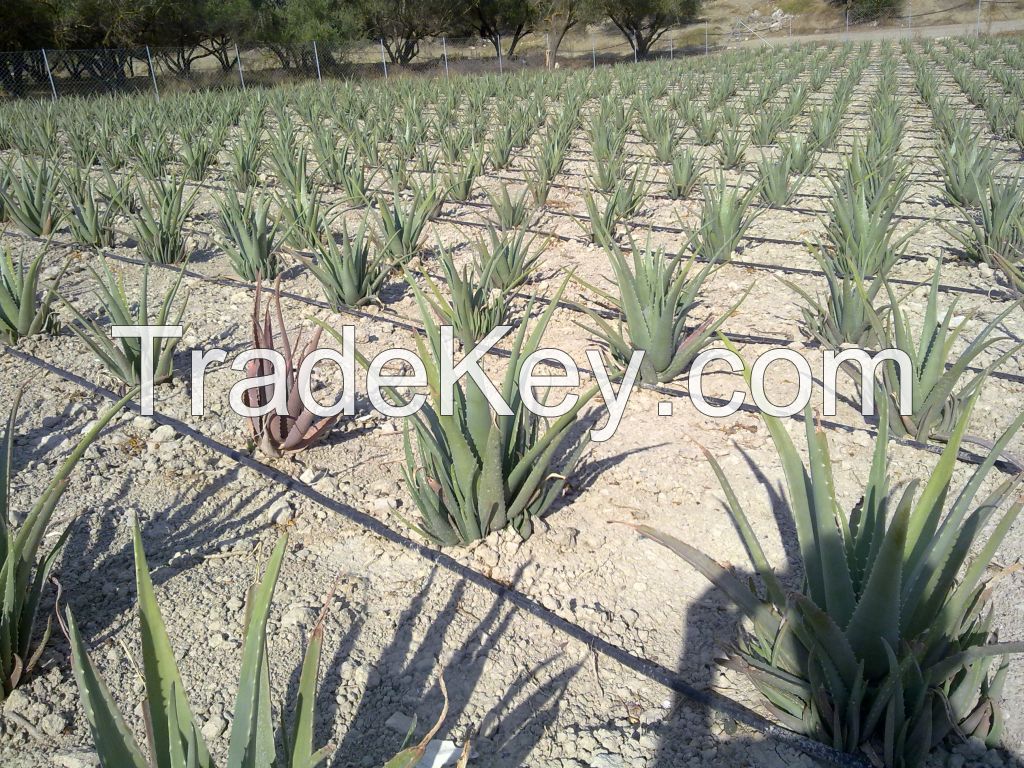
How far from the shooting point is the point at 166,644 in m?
0.94

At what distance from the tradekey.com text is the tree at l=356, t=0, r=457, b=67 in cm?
2126

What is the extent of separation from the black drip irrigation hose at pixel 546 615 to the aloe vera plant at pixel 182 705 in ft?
2.04

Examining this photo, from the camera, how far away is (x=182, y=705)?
92cm

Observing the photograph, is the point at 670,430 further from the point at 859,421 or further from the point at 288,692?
the point at 288,692

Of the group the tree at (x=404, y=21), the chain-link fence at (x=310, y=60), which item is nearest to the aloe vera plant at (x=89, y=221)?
the chain-link fence at (x=310, y=60)

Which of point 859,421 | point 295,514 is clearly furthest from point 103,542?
point 859,421

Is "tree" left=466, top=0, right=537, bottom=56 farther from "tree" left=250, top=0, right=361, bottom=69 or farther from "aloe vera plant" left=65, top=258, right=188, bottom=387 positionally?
"aloe vera plant" left=65, top=258, right=188, bottom=387

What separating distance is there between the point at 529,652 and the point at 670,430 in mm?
973

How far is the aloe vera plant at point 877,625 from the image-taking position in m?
1.11

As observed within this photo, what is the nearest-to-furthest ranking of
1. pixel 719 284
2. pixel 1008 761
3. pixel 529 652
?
pixel 1008 761
pixel 529 652
pixel 719 284

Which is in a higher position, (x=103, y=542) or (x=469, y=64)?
(x=469, y=64)

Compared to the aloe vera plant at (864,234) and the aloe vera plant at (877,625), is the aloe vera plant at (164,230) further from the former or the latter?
the aloe vera plant at (877,625)

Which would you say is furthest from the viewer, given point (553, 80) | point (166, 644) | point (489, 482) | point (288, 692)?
point (553, 80)

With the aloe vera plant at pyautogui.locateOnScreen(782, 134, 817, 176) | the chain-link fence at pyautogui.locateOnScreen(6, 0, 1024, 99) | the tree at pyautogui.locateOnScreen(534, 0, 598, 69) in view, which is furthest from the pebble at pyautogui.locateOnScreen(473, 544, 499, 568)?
the tree at pyautogui.locateOnScreen(534, 0, 598, 69)
